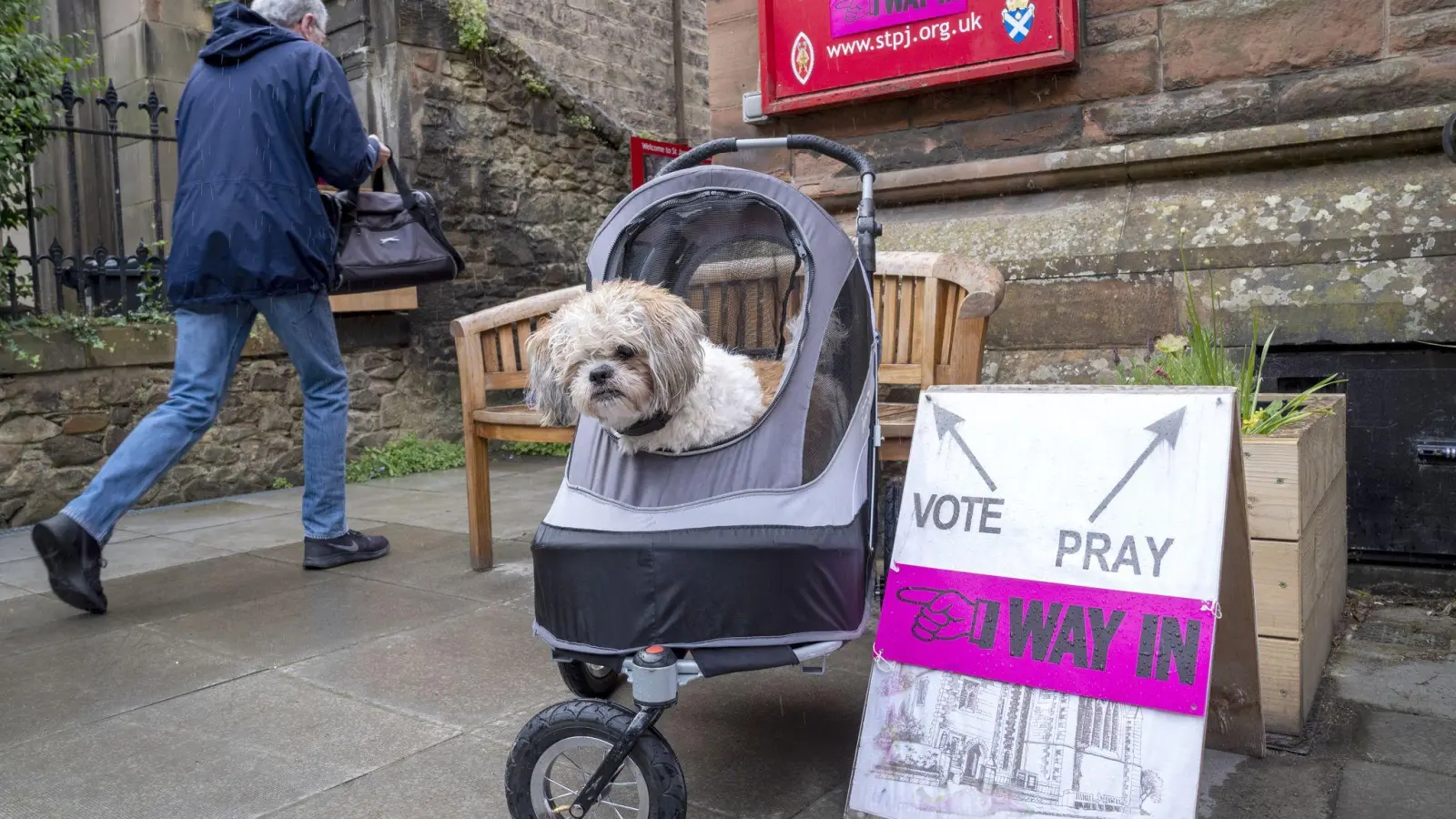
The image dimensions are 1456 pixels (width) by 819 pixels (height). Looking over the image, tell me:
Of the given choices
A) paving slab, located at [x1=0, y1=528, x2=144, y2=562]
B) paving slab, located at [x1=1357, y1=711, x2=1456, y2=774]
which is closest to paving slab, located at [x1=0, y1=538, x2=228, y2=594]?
paving slab, located at [x1=0, y1=528, x2=144, y2=562]

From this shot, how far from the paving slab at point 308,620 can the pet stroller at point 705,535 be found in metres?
1.28

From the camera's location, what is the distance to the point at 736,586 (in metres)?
2.05

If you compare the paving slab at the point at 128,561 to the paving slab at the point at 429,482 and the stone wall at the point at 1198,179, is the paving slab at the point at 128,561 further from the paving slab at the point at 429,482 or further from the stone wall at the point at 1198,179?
the stone wall at the point at 1198,179

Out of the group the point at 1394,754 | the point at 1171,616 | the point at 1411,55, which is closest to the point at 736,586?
the point at 1171,616

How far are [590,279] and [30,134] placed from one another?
4.70 meters

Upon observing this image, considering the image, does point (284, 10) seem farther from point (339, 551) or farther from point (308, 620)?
point (308, 620)

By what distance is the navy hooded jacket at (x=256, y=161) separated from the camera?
411cm

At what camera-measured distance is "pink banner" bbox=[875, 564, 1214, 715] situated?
6.59 feet

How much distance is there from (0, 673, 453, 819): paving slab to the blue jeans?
3.94ft

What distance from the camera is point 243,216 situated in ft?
13.5

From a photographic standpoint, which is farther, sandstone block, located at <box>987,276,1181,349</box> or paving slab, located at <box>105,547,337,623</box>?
sandstone block, located at <box>987,276,1181,349</box>

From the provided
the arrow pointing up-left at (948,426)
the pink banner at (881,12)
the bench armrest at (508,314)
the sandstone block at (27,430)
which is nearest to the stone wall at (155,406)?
the sandstone block at (27,430)

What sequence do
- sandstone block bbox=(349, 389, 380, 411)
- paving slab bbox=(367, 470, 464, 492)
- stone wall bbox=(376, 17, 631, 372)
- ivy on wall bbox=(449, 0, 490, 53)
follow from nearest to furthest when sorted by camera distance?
1. paving slab bbox=(367, 470, 464, 492)
2. sandstone block bbox=(349, 389, 380, 411)
3. stone wall bbox=(376, 17, 631, 372)
4. ivy on wall bbox=(449, 0, 490, 53)

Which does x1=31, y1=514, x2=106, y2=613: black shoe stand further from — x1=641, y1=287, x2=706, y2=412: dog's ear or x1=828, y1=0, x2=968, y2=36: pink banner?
x1=828, y1=0, x2=968, y2=36: pink banner
